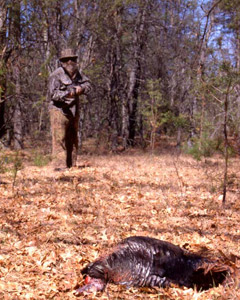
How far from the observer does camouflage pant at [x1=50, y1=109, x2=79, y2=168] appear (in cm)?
845

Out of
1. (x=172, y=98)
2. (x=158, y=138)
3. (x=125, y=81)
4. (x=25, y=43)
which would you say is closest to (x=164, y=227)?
(x=25, y=43)

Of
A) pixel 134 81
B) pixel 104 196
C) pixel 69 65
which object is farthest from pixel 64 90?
pixel 134 81

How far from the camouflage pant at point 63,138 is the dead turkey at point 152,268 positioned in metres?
5.35

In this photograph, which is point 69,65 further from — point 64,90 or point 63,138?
point 63,138

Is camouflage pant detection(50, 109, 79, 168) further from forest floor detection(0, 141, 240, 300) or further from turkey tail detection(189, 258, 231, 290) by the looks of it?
turkey tail detection(189, 258, 231, 290)

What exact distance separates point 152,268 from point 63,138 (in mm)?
5605

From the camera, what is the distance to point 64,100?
834 centimetres

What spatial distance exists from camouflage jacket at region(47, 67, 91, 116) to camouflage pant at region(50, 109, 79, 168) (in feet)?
0.54

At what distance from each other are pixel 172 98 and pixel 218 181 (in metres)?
11.4

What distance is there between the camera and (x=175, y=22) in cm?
1577

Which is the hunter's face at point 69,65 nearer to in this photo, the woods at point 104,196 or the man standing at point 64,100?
the man standing at point 64,100

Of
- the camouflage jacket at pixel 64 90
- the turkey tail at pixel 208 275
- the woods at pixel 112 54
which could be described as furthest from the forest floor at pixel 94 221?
the woods at pixel 112 54

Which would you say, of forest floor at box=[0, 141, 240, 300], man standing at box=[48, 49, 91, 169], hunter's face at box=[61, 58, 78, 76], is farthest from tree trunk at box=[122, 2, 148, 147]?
forest floor at box=[0, 141, 240, 300]

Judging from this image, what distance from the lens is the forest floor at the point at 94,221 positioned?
327 cm
